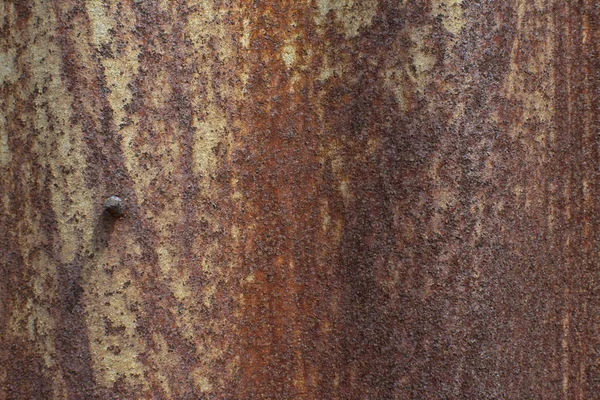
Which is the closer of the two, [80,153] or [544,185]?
[80,153]

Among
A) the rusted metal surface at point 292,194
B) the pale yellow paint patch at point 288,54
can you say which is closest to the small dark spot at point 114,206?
the rusted metal surface at point 292,194

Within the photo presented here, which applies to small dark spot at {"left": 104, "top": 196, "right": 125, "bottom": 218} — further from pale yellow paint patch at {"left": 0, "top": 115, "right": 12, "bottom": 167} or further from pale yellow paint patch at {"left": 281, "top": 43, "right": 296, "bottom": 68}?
pale yellow paint patch at {"left": 281, "top": 43, "right": 296, "bottom": 68}

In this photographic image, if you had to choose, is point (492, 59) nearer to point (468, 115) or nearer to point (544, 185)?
point (468, 115)

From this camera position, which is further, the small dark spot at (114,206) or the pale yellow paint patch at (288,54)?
the pale yellow paint patch at (288,54)

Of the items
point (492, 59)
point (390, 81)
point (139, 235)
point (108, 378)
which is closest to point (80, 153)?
point (139, 235)

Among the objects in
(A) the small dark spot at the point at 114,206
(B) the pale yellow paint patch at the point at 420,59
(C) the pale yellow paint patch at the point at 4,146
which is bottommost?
(A) the small dark spot at the point at 114,206

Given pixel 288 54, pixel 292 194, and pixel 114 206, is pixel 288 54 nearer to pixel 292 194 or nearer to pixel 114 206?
pixel 292 194

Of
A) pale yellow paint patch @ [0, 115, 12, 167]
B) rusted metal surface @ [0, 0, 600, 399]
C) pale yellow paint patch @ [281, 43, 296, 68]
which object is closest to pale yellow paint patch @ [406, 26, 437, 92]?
rusted metal surface @ [0, 0, 600, 399]

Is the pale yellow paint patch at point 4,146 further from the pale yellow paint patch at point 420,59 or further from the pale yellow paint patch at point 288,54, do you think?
the pale yellow paint patch at point 420,59
